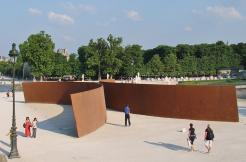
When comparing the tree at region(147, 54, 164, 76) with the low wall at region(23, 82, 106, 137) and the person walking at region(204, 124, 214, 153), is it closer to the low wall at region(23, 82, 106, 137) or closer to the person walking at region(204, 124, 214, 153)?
the low wall at region(23, 82, 106, 137)

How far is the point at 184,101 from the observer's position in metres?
31.2

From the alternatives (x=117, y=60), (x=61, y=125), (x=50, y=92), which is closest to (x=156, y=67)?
(x=117, y=60)

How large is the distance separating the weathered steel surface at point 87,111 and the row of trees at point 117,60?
59985 mm

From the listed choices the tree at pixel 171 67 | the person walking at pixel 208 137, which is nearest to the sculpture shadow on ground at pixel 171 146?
the person walking at pixel 208 137

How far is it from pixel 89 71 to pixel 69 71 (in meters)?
20.2

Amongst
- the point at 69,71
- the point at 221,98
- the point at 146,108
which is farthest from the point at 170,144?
the point at 69,71

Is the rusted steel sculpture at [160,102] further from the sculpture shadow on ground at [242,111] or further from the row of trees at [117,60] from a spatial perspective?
the row of trees at [117,60]

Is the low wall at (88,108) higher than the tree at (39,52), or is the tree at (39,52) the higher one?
the tree at (39,52)

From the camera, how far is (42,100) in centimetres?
5003

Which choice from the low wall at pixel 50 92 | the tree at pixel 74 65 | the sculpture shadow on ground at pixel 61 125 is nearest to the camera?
the sculpture shadow on ground at pixel 61 125

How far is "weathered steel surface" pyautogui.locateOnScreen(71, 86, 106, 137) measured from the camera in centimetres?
2355

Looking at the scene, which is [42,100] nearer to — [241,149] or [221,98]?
[221,98]

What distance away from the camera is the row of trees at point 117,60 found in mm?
88250

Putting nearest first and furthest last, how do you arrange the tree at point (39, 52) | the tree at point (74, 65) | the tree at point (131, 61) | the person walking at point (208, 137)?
1. the person walking at point (208, 137)
2. the tree at point (39, 52)
3. the tree at point (131, 61)
4. the tree at point (74, 65)
